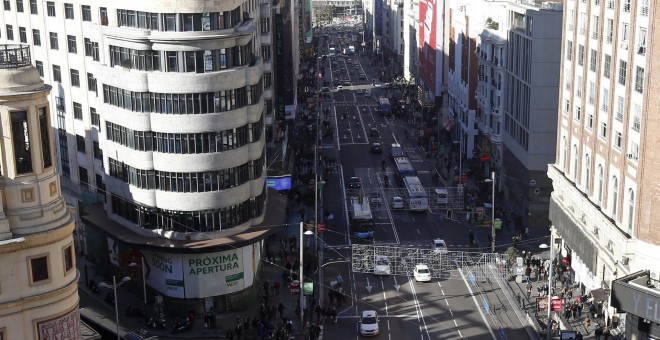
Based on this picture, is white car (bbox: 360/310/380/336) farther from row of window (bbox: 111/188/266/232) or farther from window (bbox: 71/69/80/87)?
window (bbox: 71/69/80/87)

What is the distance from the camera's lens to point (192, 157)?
232 ft

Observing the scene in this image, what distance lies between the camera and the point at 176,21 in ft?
225

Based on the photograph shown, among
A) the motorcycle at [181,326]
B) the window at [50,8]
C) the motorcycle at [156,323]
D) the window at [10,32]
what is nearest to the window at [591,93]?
the motorcycle at [181,326]

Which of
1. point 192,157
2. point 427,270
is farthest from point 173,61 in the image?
point 427,270

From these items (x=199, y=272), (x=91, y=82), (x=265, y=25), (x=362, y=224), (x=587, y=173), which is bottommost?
(x=362, y=224)

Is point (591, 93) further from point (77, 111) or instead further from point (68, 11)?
point (77, 111)

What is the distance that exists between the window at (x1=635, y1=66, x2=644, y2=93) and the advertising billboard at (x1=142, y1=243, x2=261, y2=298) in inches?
1268

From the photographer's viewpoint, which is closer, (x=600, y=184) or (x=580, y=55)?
(x=600, y=184)

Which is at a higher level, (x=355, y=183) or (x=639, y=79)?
(x=639, y=79)

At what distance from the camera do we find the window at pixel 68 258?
3950 centimetres

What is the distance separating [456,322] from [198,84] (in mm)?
26928

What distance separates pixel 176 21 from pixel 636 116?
34.0 metres

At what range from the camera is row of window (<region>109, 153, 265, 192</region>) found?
234 feet

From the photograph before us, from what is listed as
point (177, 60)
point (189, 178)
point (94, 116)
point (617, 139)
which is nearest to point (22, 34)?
point (94, 116)
